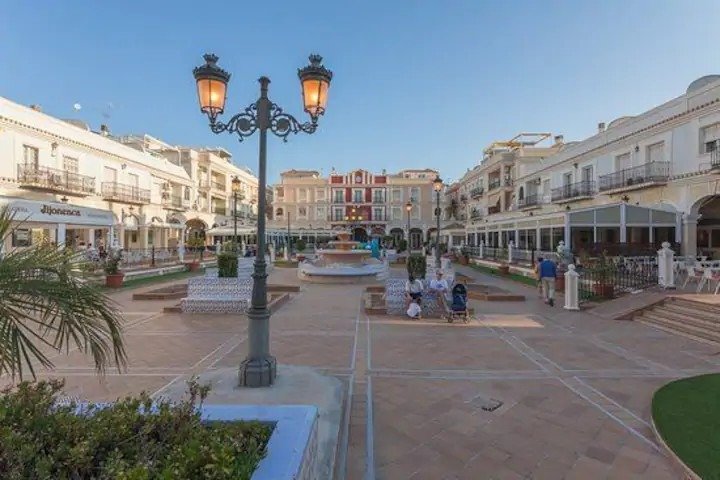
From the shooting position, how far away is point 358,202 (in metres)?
55.9

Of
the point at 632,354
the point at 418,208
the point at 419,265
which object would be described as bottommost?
the point at 632,354

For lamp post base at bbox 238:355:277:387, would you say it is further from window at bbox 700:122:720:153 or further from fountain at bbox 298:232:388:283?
window at bbox 700:122:720:153

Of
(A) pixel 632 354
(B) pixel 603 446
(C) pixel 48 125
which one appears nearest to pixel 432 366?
(B) pixel 603 446

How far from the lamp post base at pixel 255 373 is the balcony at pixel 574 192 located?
80.6 ft

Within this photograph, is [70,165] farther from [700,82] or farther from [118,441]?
[700,82]

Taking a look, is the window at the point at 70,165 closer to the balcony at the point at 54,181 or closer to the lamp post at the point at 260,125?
the balcony at the point at 54,181

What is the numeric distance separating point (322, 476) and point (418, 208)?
53405 millimetres

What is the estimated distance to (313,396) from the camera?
4469mm

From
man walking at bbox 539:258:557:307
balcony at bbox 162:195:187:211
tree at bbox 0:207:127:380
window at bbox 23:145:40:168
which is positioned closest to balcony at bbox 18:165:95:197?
window at bbox 23:145:40:168

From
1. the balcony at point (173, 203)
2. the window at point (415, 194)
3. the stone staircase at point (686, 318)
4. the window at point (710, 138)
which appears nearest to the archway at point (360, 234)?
the window at point (415, 194)

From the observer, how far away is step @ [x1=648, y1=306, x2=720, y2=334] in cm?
782

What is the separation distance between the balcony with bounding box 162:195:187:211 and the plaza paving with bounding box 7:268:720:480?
26615 millimetres

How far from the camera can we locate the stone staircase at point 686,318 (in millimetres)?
7730

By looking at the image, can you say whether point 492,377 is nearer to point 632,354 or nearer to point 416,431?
point 416,431
